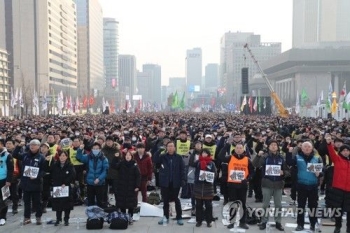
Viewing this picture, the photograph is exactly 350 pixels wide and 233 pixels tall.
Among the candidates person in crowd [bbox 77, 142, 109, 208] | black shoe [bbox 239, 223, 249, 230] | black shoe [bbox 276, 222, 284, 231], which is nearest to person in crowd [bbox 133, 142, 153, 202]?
person in crowd [bbox 77, 142, 109, 208]

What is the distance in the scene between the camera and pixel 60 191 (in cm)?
976

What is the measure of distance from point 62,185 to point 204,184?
9.65 feet

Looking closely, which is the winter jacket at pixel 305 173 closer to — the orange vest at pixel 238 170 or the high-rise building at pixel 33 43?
the orange vest at pixel 238 170

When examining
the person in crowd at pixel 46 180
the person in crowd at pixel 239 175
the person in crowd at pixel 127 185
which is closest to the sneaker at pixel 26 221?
the person in crowd at pixel 46 180

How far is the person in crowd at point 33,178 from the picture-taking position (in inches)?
388

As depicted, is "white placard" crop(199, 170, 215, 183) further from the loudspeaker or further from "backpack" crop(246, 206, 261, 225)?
the loudspeaker

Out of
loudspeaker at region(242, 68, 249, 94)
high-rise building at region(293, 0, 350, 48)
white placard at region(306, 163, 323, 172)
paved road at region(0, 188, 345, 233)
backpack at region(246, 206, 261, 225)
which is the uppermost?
high-rise building at region(293, 0, 350, 48)

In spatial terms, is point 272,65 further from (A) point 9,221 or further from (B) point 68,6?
(A) point 9,221

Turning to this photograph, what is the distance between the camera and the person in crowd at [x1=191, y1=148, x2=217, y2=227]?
31.4 feet

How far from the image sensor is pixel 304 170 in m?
9.27

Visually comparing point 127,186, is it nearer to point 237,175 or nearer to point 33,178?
point 33,178

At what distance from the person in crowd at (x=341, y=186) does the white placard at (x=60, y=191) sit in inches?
208

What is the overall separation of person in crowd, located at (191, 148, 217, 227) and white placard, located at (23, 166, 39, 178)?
3334mm

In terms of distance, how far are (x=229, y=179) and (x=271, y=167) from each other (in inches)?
34.7
